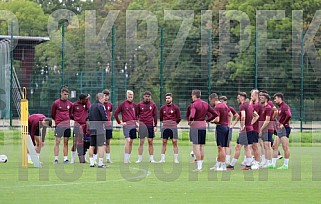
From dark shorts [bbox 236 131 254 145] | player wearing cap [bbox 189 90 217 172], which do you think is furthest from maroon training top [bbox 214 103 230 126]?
dark shorts [bbox 236 131 254 145]

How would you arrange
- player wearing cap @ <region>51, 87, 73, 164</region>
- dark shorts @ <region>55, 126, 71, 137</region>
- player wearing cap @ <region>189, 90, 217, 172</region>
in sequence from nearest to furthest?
player wearing cap @ <region>189, 90, 217, 172</region> → dark shorts @ <region>55, 126, 71, 137</region> → player wearing cap @ <region>51, 87, 73, 164</region>

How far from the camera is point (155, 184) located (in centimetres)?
1731

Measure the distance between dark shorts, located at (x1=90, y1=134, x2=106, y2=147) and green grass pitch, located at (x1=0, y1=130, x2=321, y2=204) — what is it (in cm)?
68

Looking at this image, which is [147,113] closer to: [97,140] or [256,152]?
[97,140]

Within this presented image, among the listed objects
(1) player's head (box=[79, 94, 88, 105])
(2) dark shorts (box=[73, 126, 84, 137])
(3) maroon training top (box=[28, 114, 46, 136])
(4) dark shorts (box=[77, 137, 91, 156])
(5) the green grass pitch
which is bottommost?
(5) the green grass pitch

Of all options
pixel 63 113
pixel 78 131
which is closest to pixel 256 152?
pixel 78 131

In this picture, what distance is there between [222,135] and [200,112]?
85cm

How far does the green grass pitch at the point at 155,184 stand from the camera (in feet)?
48.6

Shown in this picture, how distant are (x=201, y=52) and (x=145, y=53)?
9.74m

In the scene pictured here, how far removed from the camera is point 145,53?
51656mm

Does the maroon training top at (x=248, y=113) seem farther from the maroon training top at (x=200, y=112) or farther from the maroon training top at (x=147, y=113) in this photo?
the maroon training top at (x=147, y=113)

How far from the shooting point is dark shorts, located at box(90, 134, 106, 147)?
71.2ft

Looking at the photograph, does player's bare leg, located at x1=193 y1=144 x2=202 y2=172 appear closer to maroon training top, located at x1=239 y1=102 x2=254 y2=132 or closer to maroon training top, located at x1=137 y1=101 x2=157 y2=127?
maroon training top, located at x1=239 y1=102 x2=254 y2=132

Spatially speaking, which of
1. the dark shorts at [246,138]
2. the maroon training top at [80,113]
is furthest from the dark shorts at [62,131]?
the dark shorts at [246,138]
